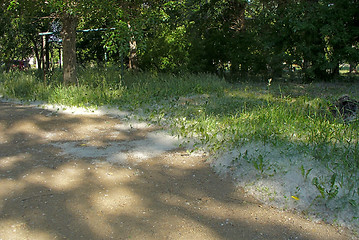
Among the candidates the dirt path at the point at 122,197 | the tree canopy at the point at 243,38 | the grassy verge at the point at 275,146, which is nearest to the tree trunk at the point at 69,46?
the grassy verge at the point at 275,146

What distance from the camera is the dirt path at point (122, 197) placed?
331 centimetres

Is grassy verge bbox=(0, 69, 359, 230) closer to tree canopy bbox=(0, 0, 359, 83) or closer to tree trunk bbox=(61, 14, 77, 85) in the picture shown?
tree trunk bbox=(61, 14, 77, 85)

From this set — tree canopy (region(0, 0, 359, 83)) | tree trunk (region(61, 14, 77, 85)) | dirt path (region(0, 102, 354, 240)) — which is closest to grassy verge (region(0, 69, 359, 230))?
dirt path (region(0, 102, 354, 240))

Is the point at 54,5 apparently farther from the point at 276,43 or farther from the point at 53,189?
the point at 276,43

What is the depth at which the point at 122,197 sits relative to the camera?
156 inches

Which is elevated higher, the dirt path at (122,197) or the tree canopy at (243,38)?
the tree canopy at (243,38)

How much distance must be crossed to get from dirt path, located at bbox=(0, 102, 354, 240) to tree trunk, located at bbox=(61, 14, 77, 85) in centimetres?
451

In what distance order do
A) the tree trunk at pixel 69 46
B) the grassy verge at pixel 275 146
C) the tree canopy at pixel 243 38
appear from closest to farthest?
the grassy verge at pixel 275 146 → the tree trunk at pixel 69 46 → the tree canopy at pixel 243 38

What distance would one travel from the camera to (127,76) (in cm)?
1257

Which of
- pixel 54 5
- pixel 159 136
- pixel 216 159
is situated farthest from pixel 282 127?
pixel 54 5

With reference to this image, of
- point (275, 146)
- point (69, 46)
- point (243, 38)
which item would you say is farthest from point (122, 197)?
point (243, 38)

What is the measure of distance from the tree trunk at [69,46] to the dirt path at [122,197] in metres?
4.51

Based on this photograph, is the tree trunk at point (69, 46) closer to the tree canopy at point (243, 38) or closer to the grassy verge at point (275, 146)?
the grassy verge at point (275, 146)

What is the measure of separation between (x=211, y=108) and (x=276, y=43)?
8.15 meters
